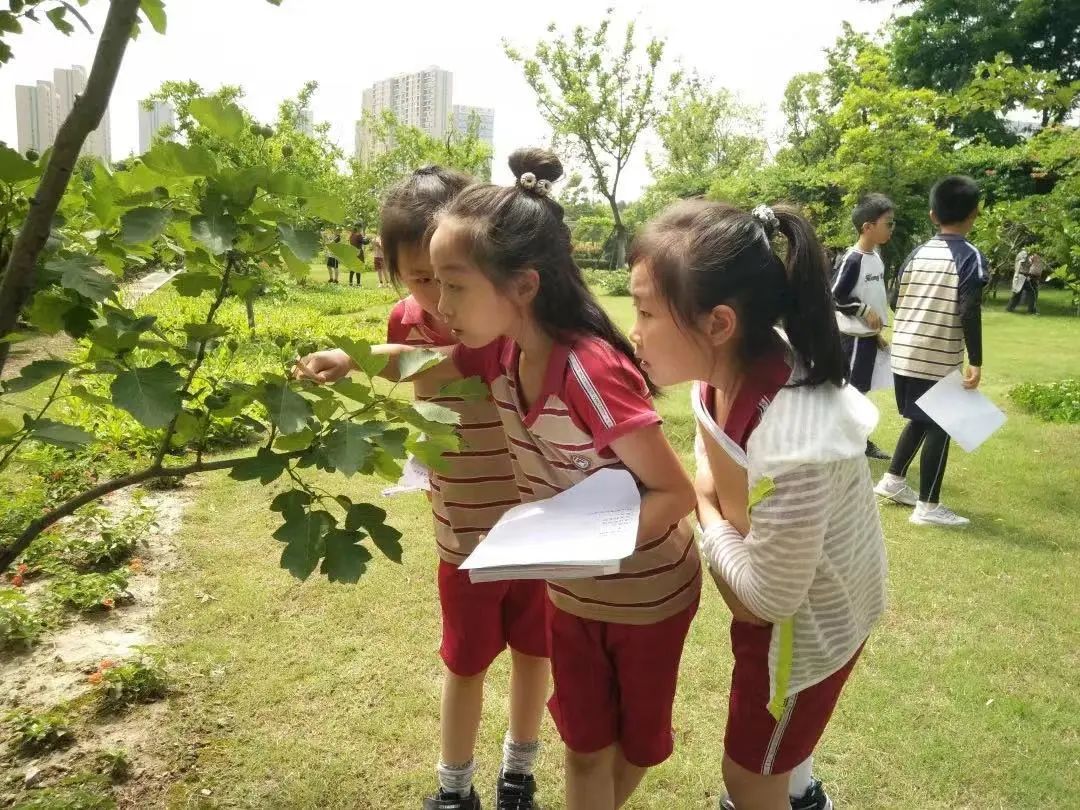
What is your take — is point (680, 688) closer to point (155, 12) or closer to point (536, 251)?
point (536, 251)

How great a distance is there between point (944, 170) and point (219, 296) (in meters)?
15.1

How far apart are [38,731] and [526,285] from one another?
6.11ft

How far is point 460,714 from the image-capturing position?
192cm

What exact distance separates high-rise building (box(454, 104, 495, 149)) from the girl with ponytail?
2230cm

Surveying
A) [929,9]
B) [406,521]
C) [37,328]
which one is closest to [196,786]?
[37,328]

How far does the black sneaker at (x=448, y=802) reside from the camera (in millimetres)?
1972

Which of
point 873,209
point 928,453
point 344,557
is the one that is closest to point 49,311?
point 344,557

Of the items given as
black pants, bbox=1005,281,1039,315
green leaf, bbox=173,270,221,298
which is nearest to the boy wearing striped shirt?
green leaf, bbox=173,270,221,298

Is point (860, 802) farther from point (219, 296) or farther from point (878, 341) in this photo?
point (878, 341)

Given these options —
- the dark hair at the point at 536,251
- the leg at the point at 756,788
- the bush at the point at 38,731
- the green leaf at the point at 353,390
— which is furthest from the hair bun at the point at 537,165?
the bush at the point at 38,731

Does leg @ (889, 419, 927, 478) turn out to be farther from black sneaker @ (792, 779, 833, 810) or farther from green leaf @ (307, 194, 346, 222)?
green leaf @ (307, 194, 346, 222)

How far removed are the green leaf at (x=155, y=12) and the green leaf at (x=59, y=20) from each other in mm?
274

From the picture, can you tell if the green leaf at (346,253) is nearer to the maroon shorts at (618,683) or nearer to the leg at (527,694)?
the maroon shorts at (618,683)

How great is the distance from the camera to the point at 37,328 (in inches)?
47.8
